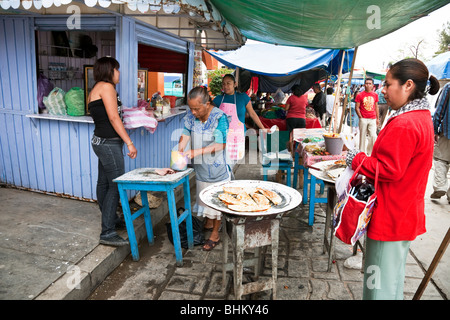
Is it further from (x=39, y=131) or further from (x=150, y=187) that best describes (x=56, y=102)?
(x=150, y=187)

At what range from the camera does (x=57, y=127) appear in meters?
4.32

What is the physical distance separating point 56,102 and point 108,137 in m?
1.52

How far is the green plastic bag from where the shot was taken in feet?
13.8

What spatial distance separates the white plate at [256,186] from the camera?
7.95 ft

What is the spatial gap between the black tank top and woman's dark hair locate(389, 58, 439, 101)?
2.53m

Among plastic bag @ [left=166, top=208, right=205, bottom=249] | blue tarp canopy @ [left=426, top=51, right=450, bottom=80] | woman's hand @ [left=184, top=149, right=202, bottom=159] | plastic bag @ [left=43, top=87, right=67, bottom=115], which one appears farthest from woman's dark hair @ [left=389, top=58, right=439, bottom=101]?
blue tarp canopy @ [left=426, top=51, right=450, bottom=80]

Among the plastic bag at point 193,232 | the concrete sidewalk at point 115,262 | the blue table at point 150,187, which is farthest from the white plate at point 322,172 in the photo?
the plastic bag at point 193,232

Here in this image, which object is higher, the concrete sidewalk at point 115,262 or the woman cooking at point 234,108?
the woman cooking at point 234,108

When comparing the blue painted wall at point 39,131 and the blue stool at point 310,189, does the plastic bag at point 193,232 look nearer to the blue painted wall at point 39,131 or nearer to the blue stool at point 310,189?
the blue painted wall at point 39,131

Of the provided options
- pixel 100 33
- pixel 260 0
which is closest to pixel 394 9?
pixel 260 0

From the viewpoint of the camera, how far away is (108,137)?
10.7 ft

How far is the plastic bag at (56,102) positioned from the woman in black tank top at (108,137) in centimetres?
126

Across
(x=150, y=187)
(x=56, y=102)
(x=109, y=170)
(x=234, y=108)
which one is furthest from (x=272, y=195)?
(x=56, y=102)
